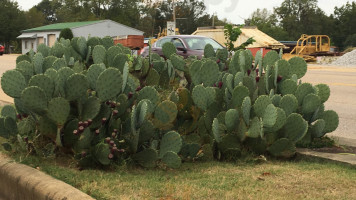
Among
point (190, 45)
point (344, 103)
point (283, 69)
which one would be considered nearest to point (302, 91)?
point (283, 69)

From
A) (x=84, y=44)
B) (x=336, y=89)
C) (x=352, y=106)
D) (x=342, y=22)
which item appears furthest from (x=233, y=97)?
(x=342, y=22)

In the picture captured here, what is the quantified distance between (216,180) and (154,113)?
1001mm

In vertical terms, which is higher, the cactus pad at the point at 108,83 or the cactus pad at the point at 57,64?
the cactus pad at the point at 57,64

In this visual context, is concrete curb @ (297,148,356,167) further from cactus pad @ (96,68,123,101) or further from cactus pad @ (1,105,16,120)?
cactus pad @ (1,105,16,120)

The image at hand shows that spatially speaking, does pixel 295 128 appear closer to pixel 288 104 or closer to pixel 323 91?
pixel 288 104

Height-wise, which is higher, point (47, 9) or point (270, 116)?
point (47, 9)

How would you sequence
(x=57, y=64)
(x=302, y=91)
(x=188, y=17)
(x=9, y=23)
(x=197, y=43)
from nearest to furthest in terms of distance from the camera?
(x=57, y=64), (x=302, y=91), (x=197, y=43), (x=9, y=23), (x=188, y=17)

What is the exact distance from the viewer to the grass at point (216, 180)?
145 inches

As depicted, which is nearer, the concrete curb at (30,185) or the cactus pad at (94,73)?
the concrete curb at (30,185)

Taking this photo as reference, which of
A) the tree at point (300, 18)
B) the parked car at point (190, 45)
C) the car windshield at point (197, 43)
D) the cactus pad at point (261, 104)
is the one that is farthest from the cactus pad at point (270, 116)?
the tree at point (300, 18)

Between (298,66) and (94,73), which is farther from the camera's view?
(298,66)

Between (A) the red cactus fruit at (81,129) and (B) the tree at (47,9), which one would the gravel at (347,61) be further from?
(B) the tree at (47,9)

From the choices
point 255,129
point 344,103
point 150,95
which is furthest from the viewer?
point 344,103

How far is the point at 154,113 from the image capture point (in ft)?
15.6
